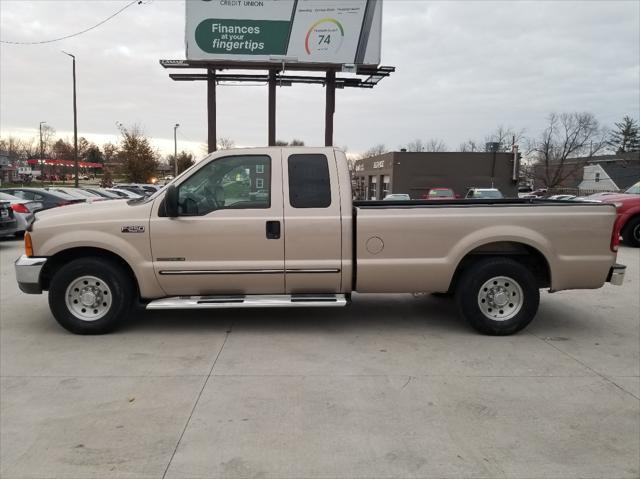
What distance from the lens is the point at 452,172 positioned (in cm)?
4638

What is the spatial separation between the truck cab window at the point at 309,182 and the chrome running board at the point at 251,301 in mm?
1007

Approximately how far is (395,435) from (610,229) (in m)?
3.64

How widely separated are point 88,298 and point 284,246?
7.31 feet

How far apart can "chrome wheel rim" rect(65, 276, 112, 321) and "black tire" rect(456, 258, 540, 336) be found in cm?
391

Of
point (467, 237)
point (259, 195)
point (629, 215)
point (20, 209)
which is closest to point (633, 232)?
point (629, 215)

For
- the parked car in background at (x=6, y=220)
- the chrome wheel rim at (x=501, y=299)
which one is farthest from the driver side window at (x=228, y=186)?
the parked car in background at (x=6, y=220)

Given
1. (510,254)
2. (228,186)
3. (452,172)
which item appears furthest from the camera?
(452,172)

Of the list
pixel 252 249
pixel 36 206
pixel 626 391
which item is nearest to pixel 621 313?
pixel 626 391

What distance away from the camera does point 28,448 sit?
10.3ft

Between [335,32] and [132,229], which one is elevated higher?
[335,32]

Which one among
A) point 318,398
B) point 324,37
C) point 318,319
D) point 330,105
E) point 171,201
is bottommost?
point 318,398

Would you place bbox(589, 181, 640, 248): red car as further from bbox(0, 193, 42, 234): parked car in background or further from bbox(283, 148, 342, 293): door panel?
bbox(0, 193, 42, 234): parked car in background

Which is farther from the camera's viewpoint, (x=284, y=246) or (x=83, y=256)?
(x=83, y=256)

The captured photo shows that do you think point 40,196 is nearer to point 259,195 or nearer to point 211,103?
point 211,103
